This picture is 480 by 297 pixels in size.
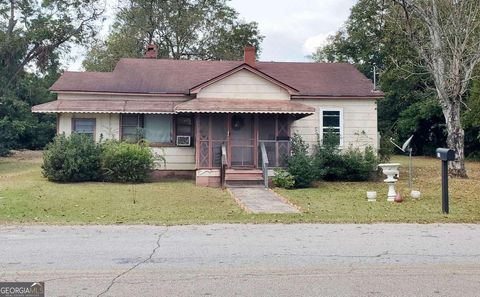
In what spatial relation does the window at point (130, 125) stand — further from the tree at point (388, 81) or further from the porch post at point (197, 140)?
the tree at point (388, 81)

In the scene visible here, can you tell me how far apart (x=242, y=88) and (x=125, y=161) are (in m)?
5.34

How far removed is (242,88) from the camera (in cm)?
1942

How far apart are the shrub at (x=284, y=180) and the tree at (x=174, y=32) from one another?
24.8m

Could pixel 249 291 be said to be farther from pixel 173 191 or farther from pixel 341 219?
pixel 173 191

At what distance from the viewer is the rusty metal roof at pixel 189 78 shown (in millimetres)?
20703

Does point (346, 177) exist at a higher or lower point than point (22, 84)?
lower

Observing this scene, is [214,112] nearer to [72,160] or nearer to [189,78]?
[189,78]

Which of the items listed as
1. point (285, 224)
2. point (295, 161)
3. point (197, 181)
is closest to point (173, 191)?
point (197, 181)

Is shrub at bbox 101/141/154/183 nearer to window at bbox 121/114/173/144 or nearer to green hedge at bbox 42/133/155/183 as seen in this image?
green hedge at bbox 42/133/155/183

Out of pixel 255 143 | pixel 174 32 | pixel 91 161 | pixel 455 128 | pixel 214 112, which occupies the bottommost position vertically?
pixel 91 161

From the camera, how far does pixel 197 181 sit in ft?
58.9

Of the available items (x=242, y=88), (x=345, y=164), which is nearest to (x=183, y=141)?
(x=242, y=88)

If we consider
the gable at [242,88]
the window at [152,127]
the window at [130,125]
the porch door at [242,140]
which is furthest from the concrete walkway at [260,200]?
the window at [130,125]

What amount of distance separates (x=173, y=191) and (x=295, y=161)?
447 centimetres
